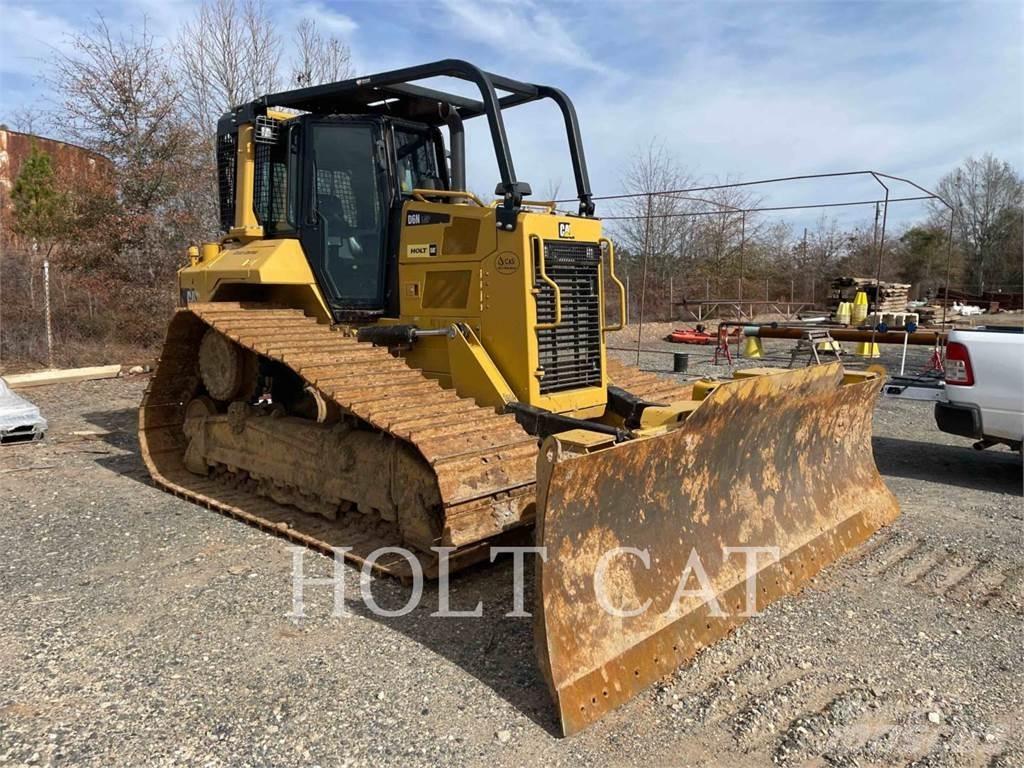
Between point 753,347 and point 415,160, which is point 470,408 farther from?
point 753,347

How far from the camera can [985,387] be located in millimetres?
6398

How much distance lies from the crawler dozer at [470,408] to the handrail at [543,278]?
0.02m

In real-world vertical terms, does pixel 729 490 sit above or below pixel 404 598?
above

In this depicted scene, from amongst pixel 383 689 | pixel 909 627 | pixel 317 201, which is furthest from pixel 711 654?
pixel 317 201

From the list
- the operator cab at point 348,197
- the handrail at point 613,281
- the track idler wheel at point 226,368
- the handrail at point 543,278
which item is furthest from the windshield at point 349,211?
the handrail at point 613,281

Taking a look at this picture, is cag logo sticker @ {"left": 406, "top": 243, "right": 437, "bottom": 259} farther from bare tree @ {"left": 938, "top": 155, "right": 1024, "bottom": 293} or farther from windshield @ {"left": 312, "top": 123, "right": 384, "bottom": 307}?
bare tree @ {"left": 938, "top": 155, "right": 1024, "bottom": 293}

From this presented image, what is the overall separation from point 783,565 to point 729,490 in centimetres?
53

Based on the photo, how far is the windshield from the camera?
19.1 ft

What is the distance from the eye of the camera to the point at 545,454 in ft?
10.3

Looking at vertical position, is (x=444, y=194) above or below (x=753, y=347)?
above

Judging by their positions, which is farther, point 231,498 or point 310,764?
point 231,498

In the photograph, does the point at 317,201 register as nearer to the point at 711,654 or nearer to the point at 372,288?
the point at 372,288

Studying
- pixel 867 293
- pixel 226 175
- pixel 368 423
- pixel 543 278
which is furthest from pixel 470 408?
pixel 867 293

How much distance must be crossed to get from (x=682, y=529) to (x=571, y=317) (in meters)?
2.03
